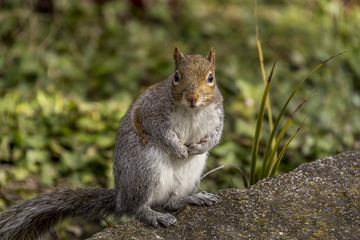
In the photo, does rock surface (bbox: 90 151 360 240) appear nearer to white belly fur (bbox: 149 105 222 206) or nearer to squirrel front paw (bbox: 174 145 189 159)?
white belly fur (bbox: 149 105 222 206)

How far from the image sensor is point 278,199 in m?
2.99

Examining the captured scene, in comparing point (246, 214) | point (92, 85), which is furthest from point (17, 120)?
point (246, 214)

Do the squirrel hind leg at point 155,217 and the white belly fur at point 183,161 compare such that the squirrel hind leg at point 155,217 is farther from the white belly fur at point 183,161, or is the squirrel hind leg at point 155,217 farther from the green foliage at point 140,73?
the green foliage at point 140,73

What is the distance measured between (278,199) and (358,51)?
3.43 metres

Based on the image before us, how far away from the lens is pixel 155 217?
2.93 meters

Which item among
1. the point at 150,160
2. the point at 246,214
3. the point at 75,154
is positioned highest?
the point at 150,160

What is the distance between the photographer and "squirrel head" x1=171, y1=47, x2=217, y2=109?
2.79 meters

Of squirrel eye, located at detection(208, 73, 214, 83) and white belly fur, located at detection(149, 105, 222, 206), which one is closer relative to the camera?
squirrel eye, located at detection(208, 73, 214, 83)

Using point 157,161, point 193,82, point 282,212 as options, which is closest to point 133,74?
point 157,161

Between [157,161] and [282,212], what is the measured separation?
0.74 m

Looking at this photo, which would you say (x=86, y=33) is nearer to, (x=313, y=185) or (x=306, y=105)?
(x=306, y=105)

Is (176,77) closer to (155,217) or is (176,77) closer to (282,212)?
(155,217)

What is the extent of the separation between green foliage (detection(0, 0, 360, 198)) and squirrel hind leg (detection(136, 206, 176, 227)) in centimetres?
127

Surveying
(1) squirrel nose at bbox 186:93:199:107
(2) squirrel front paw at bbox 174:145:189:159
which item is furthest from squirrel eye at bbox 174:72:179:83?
(2) squirrel front paw at bbox 174:145:189:159
